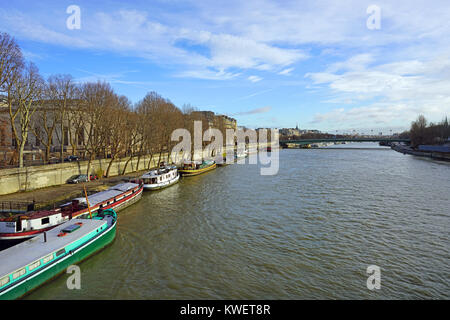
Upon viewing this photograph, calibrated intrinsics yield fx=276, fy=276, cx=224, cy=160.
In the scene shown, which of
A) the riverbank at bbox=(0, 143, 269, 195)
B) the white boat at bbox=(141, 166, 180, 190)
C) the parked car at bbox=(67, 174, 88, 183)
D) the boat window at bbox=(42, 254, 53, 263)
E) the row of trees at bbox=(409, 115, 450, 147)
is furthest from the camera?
the row of trees at bbox=(409, 115, 450, 147)

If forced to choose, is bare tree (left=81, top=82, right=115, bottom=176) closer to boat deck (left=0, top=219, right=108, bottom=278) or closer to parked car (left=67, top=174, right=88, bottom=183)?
parked car (left=67, top=174, right=88, bottom=183)

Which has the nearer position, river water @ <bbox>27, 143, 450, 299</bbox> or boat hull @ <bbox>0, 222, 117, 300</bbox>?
boat hull @ <bbox>0, 222, 117, 300</bbox>

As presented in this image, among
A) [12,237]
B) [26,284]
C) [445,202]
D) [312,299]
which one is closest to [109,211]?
[12,237]

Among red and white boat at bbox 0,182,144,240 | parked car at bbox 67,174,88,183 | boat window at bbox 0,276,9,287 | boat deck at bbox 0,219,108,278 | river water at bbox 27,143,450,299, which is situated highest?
parked car at bbox 67,174,88,183

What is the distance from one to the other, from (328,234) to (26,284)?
17.2 meters

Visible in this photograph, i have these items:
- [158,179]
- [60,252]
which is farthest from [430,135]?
[60,252]

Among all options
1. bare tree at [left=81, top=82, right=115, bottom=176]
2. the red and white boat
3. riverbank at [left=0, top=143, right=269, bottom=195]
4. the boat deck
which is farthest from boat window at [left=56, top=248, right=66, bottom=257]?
bare tree at [left=81, top=82, right=115, bottom=176]

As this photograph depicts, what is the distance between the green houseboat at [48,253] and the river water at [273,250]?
0.59 meters

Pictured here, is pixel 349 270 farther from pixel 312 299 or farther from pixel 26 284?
pixel 26 284

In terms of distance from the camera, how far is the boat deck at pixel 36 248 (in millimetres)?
12070

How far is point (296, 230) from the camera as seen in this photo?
19.9 m

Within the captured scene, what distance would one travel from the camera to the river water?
1265 centimetres

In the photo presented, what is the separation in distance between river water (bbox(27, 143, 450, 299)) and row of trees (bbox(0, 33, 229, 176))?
15.5 meters

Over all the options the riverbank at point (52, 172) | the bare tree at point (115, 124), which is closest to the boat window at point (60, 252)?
the riverbank at point (52, 172)
